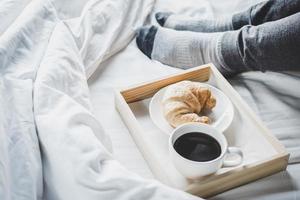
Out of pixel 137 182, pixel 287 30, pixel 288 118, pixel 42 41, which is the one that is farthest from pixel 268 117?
pixel 42 41

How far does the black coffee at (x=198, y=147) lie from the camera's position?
0.62 metres

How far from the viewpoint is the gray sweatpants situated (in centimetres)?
79

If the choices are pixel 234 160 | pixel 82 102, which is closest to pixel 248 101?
pixel 234 160

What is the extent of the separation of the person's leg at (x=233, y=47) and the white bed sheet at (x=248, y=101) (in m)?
0.03

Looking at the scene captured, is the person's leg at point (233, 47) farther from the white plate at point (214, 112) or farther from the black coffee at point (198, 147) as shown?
the black coffee at point (198, 147)

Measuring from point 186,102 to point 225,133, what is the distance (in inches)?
3.5

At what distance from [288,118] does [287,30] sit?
0.17 m

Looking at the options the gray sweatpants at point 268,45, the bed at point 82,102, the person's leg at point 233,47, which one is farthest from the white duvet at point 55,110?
the gray sweatpants at point 268,45

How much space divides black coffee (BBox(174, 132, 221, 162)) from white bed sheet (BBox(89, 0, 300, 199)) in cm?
8

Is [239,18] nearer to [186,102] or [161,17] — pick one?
[161,17]

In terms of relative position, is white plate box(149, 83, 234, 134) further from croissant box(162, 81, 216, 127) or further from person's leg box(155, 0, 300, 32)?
person's leg box(155, 0, 300, 32)

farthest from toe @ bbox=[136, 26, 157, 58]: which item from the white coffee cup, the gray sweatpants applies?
the white coffee cup

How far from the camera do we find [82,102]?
724mm

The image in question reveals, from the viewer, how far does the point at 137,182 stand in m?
0.56
